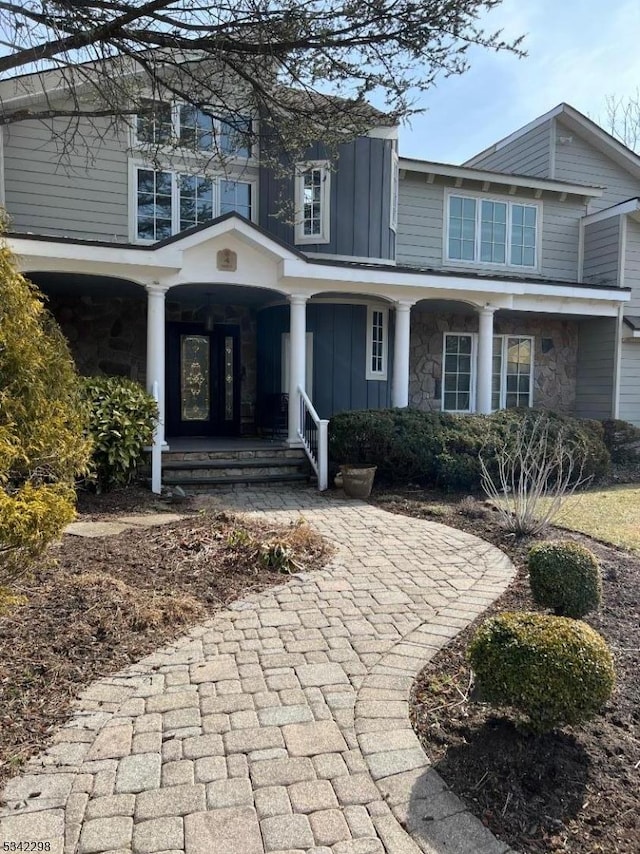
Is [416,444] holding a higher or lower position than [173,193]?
lower

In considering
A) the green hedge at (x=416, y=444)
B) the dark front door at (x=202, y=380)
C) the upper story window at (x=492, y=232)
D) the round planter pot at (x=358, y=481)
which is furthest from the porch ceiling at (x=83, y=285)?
the upper story window at (x=492, y=232)

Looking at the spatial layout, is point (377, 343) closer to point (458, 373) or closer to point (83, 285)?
point (458, 373)

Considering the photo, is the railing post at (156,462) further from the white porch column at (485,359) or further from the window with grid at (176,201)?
the white porch column at (485,359)

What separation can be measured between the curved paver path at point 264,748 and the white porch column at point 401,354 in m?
6.34

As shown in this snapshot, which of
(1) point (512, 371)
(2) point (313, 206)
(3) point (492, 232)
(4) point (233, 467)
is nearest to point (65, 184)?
(2) point (313, 206)

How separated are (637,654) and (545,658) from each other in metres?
1.49

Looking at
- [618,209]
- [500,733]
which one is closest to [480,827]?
[500,733]

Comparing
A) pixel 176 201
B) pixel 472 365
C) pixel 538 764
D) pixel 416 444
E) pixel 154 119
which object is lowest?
pixel 538 764

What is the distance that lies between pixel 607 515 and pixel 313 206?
7.42 m

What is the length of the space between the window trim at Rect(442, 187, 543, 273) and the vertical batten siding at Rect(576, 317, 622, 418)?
6.45 feet

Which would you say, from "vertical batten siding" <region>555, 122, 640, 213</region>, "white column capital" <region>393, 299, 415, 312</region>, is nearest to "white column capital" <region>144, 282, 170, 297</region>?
"white column capital" <region>393, 299, 415, 312</region>

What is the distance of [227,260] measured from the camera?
9.17m

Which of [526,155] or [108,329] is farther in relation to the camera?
[526,155]

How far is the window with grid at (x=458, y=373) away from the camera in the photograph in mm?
13109
